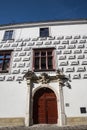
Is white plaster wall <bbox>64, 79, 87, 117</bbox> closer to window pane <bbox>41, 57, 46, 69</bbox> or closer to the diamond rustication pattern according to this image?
the diamond rustication pattern

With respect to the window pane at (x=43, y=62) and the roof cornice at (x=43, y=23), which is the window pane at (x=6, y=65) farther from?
the roof cornice at (x=43, y=23)

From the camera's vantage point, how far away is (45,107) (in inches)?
385

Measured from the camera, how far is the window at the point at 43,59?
1105 cm

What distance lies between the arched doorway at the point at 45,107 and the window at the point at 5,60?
9.93 ft

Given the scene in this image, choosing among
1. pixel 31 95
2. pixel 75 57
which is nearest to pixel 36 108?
pixel 31 95

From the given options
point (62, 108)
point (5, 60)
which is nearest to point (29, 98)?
point (62, 108)

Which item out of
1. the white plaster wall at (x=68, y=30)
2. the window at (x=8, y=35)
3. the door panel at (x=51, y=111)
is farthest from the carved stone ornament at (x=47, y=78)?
the window at (x=8, y=35)

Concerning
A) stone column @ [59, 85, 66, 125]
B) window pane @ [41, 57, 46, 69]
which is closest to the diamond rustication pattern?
window pane @ [41, 57, 46, 69]

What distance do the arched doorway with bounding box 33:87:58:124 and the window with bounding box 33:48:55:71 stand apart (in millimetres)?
1625

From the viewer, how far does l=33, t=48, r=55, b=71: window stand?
1105 centimetres

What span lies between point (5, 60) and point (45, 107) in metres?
4.64

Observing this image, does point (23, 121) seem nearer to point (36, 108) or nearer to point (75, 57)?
point (36, 108)

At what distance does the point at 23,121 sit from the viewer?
924 centimetres

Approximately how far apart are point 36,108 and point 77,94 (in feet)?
8.98
